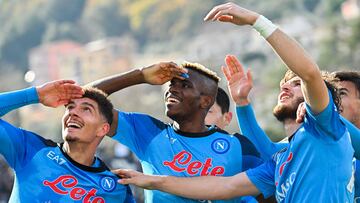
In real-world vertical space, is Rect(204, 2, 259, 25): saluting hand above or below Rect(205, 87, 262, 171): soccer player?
above

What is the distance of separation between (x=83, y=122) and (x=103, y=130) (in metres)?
0.25

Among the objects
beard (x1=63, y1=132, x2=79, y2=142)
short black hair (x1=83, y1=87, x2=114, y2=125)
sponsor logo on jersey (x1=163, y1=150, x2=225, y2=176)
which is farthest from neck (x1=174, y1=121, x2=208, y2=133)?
beard (x1=63, y1=132, x2=79, y2=142)

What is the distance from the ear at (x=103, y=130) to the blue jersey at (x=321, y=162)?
157 centimetres

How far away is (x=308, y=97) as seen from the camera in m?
7.73

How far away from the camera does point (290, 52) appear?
7.62m

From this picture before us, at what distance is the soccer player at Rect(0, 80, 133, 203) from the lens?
8453 mm

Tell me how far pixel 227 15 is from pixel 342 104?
1.99 metres

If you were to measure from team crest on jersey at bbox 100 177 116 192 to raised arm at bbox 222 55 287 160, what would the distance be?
135 cm

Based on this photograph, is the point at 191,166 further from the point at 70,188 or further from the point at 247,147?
the point at 70,188

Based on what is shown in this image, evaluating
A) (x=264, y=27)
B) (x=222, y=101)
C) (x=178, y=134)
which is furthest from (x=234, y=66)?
(x=264, y=27)

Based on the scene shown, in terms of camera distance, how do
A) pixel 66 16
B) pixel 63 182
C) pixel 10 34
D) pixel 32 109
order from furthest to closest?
pixel 66 16, pixel 10 34, pixel 32 109, pixel 63 182

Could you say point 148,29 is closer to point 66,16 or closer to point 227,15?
point 66,16

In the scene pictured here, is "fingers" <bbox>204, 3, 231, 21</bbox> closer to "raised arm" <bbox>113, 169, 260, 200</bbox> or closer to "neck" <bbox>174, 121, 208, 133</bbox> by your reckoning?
"raised arm" <bbox>113, 169, 260, 200</bbox>

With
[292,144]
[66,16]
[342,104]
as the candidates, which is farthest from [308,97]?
[66,16]
